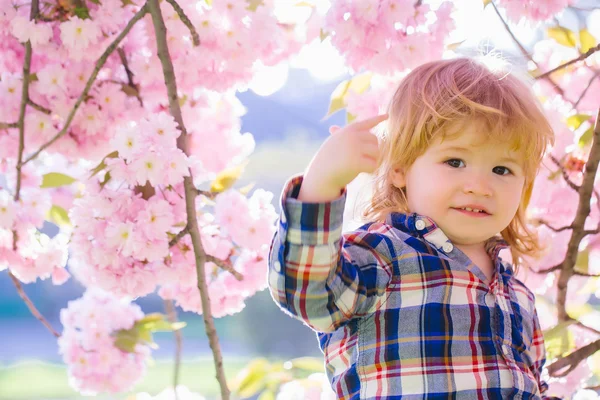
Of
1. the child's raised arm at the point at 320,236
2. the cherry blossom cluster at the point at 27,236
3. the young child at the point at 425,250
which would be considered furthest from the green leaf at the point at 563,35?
the cherry blossom cluster at the point at 27,236

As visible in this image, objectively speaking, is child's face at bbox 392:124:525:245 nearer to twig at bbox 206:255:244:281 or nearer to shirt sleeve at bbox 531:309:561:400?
shirt sleeve at bbox 531:309:561:400

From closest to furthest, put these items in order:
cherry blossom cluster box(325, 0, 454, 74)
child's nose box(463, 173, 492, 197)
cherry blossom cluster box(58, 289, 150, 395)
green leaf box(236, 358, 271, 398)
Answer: child's nose box(463, 173, 492, 197) → cherry blossom cluster box(325, 0, 454, 74) → cherry blossom cluster box(58, 289, 150, 395) → green leaf box(236, 358, 271, 398)

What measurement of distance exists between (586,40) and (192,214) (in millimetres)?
981

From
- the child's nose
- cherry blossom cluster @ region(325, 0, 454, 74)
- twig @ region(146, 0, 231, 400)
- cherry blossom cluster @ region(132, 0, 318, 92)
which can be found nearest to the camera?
the child's nose

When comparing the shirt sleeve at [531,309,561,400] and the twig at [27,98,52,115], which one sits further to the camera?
the twig at [27,98,52,115]

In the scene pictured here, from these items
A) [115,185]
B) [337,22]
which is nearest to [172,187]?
[115,185]

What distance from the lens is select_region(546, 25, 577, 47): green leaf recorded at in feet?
4.90

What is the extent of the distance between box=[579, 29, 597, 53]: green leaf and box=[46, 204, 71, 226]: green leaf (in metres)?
1.23

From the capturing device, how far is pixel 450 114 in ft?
2.86

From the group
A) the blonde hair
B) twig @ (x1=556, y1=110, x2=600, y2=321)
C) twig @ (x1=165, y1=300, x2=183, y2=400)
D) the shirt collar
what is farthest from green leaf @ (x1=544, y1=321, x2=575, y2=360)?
twig @ (x1=165, y1=300, x2=183, y2=400)

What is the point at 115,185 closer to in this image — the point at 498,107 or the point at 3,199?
the point at 3,199

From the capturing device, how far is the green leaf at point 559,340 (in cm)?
126

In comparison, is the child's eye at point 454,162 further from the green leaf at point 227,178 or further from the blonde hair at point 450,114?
the green leaf at point 227,178

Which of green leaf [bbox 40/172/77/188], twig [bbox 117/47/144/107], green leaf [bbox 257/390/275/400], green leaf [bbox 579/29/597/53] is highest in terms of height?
green leaf [bbox 579/29/597/53]
